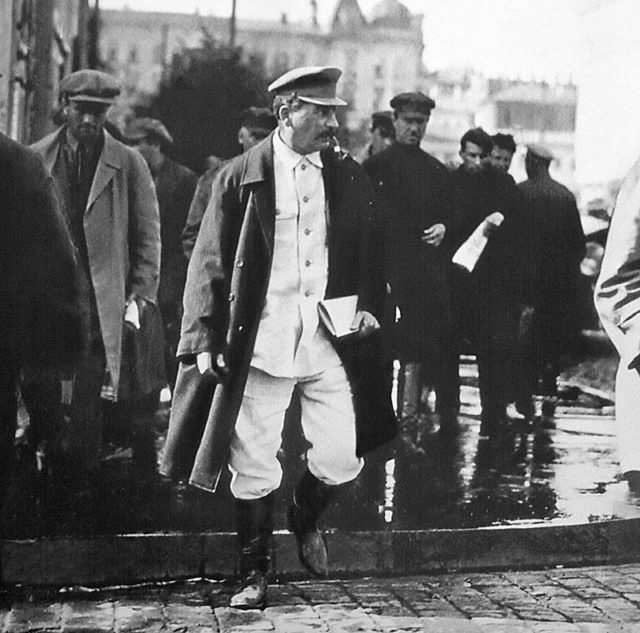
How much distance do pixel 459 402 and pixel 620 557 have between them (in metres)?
1.36

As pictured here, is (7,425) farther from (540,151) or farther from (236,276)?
(540,151)

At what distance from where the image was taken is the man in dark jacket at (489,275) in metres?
6.67

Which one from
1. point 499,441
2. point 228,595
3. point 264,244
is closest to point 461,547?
point 499,441

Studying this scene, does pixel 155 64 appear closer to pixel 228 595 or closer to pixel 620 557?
pixel 228 595

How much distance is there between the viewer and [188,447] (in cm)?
614

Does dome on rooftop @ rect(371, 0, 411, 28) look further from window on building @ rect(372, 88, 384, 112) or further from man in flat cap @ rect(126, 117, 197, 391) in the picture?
man in flat cap @ rect(126, 117, 197, 391)

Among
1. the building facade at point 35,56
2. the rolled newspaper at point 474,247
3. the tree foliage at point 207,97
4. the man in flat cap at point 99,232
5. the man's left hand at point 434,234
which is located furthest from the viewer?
the rolled newspaper at point 474,247

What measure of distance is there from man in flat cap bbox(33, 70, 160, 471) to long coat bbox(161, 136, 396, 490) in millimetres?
318

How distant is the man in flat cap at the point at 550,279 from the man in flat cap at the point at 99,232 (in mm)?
2162

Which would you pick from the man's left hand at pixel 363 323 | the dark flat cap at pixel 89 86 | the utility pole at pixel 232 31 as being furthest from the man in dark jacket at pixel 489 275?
the dark flat cap at pixel 89 86

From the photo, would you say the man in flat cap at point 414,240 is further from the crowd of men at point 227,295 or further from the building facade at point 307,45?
the building facade at point 307,45

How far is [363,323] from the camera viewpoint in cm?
625

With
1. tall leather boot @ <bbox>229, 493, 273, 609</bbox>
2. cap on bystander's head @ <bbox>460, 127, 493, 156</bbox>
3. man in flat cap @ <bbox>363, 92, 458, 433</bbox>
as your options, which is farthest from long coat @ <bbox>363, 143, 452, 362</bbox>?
tall leather boot @ <bbox>229, 493, 273, 609</bbox>

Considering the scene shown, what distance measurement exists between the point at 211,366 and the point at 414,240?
1.35 m
